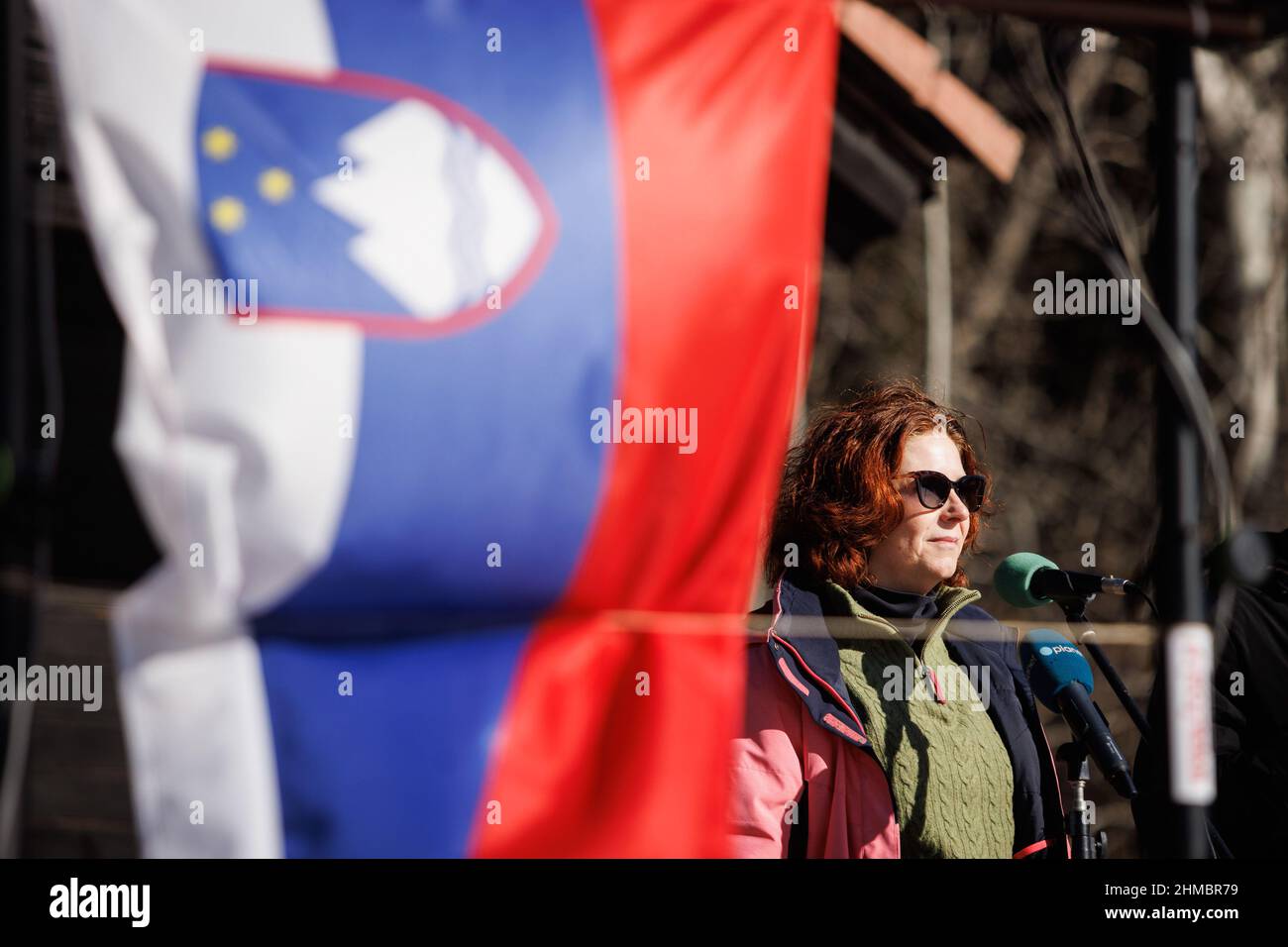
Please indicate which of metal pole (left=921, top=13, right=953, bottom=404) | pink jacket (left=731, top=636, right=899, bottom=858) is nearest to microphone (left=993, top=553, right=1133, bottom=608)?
pink jacket (left=731, top=636, right=899, bottom=858)

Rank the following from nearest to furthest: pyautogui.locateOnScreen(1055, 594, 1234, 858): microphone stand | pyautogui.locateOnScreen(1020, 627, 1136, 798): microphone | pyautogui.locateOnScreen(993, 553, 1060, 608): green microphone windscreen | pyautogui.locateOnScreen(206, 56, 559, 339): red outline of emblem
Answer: pyautogui.locateOnScreen(1020, 627, 1136, 798): microphone, pyautogui.locateOnScreen(1055, 594, 1234, 858): microphone stand, pyautogui.locateOnScreen(993, 553, 1060, 608): green microphone windscreen, pyautogui.locateOnScreen(206, 56, 559, 339): red outline of emblem

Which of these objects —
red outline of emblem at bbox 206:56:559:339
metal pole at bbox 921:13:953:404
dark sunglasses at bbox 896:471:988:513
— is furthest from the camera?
metal pole at bbox 921:13:953:404

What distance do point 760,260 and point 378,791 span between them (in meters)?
1.41

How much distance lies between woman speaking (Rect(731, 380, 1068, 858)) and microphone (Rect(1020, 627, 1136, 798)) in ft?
0.95

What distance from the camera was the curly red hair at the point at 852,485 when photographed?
2.71 meters

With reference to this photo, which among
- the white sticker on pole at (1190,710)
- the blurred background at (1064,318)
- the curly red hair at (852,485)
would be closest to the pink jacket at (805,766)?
the curly red hair at (852,485)

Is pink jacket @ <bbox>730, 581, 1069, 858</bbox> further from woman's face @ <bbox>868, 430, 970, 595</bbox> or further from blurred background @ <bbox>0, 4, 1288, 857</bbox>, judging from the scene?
blurred background @ <bbox>0, 4, 1288, 857</bbox>

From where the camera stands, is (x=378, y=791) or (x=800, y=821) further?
(x=378, y=791)

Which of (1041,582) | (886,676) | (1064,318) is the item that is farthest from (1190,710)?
(1064,318)

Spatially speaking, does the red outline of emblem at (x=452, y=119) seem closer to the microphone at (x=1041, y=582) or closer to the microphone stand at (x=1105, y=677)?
the microphone at (x=1041, y=582)

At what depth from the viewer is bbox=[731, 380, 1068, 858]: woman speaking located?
98.9 inches
